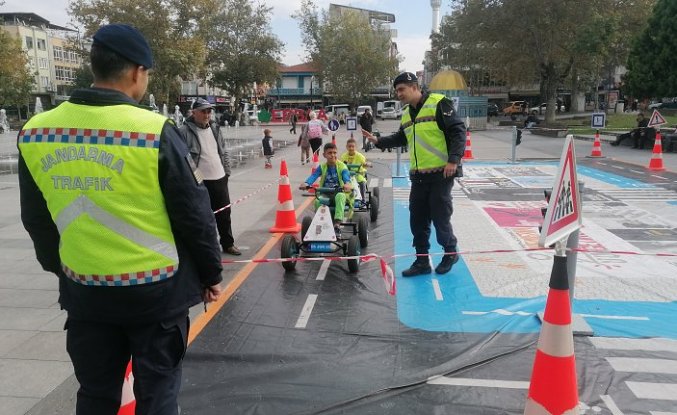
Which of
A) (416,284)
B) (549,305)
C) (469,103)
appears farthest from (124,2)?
(549,305)

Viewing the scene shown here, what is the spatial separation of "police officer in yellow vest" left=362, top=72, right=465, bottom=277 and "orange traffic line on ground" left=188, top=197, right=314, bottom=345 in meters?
1.77

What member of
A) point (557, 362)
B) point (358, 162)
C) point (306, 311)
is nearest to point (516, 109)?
point (358, 162)

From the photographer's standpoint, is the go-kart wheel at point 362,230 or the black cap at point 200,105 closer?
the black cap at point 200,105

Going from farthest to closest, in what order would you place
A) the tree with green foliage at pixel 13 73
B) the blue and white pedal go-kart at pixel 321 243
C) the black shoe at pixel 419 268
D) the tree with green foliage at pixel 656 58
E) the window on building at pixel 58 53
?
1. the window on building at pixel 58 53
2. the tree with green foliage at pixel 13 73
3. the tree with green foliage at pixel 656 58
4. the blue and white pedal go-kart at pixel 321 243
5. the black shoe at pixel 419 268

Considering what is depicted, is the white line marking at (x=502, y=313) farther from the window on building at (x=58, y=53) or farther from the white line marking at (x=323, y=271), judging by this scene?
the window on building at (x=58, y=53)

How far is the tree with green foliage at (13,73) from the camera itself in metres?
31.5

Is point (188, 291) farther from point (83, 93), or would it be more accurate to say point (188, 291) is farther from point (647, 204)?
point (647, 204)

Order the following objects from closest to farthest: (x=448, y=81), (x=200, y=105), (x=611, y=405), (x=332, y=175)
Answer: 1. (x=611, y=405)
2. (x=200, y=105)
3. (x=332, y=175)
4. (x=448, y=81)

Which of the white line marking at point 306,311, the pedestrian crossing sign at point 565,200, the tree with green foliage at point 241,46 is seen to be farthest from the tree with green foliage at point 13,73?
the pedestrian crossing sign at point 565,200

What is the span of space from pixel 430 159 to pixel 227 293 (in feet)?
8.05

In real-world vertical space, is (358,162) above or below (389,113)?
below

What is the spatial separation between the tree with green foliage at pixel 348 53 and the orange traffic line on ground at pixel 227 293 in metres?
42.3

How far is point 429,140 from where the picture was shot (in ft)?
17.3

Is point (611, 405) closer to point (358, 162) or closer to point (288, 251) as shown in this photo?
point (288, 251)
